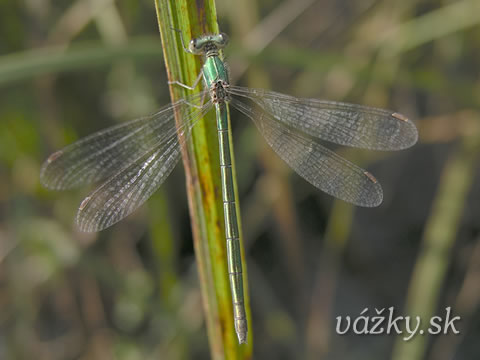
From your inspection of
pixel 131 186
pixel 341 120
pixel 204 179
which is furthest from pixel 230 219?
pixel 341 120

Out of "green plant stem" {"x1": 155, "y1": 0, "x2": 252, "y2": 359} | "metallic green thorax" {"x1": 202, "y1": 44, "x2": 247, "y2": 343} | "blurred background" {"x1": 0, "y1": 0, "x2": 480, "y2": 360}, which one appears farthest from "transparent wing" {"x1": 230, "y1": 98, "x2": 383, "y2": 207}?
"blurred background" {"x1": 0, "y1": 0, "x2": 480, "y2": 360}

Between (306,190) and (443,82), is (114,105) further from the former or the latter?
(443,82)

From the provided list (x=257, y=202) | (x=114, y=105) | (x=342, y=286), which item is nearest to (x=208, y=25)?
(x=257, y=202)

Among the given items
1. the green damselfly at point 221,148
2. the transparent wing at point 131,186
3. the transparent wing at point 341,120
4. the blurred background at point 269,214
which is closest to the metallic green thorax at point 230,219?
the green damselfly at point 221,148

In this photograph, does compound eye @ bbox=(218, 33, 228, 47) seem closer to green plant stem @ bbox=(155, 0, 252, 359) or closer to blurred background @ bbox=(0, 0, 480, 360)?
green plant stem @ bbox=(155, 0, 252, 359)

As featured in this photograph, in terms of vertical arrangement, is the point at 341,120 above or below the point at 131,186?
above

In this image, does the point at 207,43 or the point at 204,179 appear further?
the point at 207,43

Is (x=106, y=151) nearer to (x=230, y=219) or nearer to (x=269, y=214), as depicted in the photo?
(x=230, y=219)
